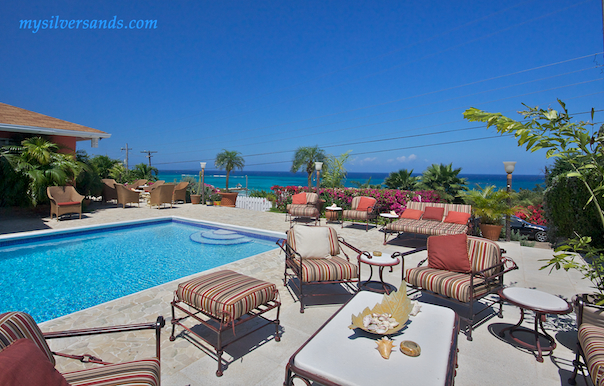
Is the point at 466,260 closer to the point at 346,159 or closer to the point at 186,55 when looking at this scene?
the point at 346,159

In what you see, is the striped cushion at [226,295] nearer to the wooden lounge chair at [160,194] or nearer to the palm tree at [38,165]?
the palm tree at [38,165]

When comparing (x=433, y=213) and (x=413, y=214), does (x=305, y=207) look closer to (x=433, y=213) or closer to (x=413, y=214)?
(x=413, y=214)

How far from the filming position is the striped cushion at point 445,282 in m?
3.20

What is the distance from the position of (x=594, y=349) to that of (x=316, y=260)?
269 centimetres

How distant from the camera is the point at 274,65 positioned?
3534 cm

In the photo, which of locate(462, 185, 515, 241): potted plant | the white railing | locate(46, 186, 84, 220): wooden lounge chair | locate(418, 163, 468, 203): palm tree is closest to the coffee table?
locate(462, 185, 515, 241): potted plant

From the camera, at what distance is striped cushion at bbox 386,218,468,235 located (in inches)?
259

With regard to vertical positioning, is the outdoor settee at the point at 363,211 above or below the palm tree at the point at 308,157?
below

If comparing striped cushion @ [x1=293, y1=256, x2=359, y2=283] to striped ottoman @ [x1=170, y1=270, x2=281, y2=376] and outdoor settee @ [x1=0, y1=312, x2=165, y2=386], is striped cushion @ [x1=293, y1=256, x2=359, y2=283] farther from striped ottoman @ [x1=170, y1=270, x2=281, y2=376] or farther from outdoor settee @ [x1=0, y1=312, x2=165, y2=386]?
outdoor settee @ [x1=0, y1=312, x2=165, y2=386]

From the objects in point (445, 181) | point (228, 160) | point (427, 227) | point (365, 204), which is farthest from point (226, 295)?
point (228, 160)

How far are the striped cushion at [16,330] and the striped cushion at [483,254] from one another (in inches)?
160

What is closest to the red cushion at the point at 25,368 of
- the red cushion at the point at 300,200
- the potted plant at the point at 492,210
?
the potted plant at the point at 492,210

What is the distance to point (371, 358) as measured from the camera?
75.3 inches

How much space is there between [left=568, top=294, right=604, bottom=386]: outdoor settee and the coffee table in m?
0.78
